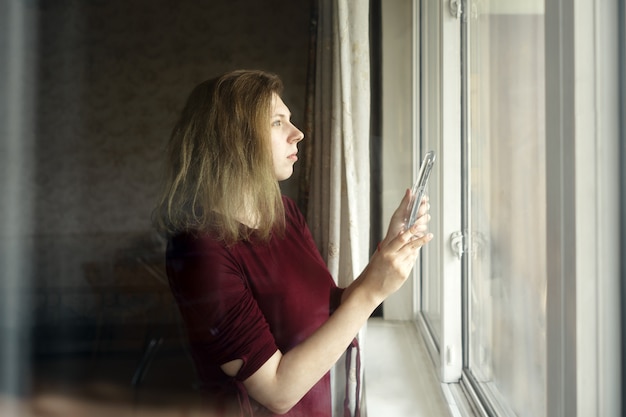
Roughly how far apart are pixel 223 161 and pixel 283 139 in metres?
0.09

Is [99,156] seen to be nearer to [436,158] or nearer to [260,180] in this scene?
[260,180]

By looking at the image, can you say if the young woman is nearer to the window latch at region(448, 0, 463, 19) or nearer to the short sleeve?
the short sleeve

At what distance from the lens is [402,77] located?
0.74 m

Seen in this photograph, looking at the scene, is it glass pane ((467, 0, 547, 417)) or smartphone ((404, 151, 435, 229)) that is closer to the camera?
smartphone ((404, 151, 435, 229))

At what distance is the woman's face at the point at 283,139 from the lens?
2.27 feet

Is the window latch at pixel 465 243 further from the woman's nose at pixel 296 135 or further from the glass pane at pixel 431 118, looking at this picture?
the woman's nose at pixel 296 135

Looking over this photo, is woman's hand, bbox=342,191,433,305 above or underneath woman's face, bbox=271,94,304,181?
underneath

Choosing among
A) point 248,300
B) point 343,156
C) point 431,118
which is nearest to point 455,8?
point 431,118

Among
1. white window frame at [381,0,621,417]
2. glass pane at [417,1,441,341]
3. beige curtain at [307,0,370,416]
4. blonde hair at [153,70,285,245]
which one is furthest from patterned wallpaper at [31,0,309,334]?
white window frame at [381,0,621,417]

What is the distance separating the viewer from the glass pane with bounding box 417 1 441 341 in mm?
747

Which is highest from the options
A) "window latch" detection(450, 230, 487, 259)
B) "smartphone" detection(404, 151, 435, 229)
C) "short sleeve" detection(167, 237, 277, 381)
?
"smartphone" detection(404, 151, 435, 229)

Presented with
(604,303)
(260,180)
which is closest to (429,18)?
(260,180)

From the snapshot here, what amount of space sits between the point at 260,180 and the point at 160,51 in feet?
0.68

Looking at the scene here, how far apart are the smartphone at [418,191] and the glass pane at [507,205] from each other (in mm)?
144
